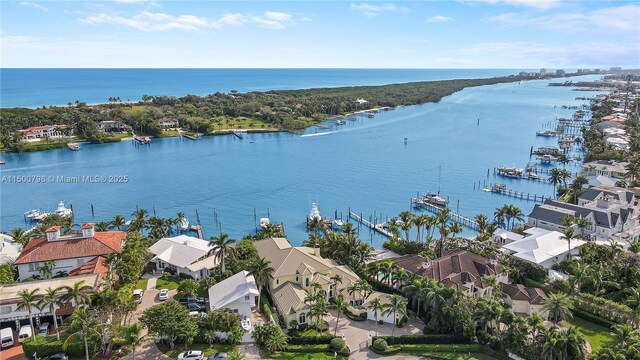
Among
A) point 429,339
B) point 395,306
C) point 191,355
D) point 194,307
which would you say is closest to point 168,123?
point 194,307

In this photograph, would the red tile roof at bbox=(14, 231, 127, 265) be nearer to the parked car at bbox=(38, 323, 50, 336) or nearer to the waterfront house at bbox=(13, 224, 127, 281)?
the waterfront house at bbox=(13, 224, 127, 281)

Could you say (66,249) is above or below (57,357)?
above

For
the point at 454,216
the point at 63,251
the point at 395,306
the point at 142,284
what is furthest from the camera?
the point at 454,216

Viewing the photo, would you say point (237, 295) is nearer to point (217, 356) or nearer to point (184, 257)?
point (217, 356)

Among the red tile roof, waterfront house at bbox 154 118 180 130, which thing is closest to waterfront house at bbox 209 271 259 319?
the red tile roof

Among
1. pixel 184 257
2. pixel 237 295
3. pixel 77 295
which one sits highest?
pixel 77 295

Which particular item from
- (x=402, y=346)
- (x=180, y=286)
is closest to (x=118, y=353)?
(x=180, y=286)

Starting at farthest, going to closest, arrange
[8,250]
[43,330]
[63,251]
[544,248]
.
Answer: [544,248], [8,250], [63,251], [43,330]
